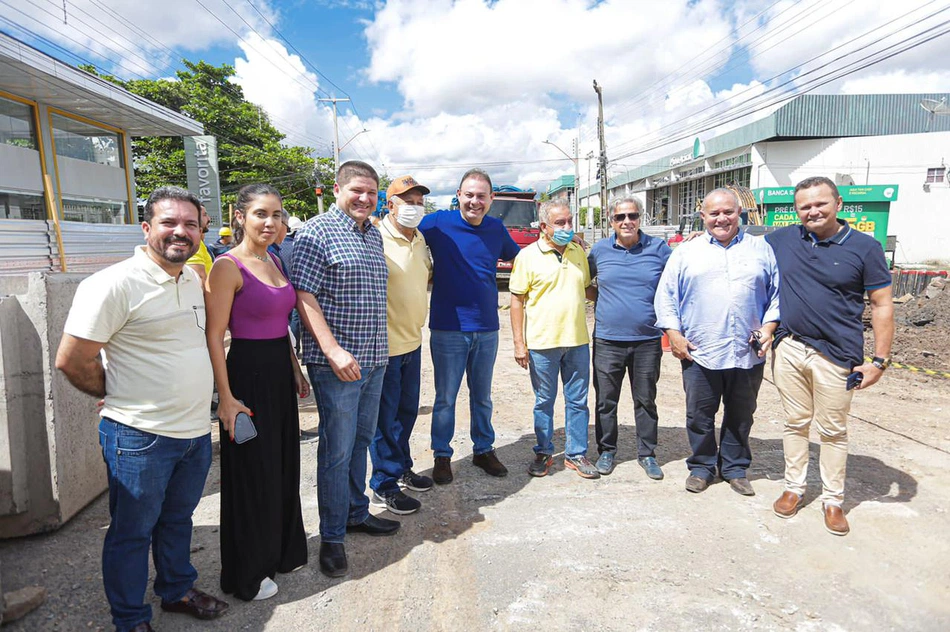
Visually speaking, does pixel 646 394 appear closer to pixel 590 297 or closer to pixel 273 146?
pixel 590 297

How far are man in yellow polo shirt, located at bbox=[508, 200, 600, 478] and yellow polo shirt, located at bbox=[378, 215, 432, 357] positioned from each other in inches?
31.3

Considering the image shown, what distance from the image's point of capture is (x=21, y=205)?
11656 millimetres

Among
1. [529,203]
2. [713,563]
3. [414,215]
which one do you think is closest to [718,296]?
[713,563]

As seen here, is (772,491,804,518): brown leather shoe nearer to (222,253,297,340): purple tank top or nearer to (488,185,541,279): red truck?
(222,253,297,340): purple tank top

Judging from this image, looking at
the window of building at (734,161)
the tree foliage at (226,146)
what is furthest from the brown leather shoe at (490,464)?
the window of building at (734,161)

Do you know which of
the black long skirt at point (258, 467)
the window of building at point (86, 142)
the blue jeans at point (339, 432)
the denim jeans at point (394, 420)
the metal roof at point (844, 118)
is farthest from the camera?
the metal roof at point (844, 118)

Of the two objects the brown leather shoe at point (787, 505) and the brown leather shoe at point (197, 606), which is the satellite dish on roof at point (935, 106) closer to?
the brown leather shoe at point (787, 505)

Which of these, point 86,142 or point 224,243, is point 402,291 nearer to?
point 224,243

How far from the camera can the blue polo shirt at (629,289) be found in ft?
13.4

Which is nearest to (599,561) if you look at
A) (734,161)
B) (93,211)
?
(93,211)

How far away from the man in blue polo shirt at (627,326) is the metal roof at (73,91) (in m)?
10.9

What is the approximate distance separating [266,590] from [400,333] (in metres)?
1.57

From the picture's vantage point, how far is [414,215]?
138 inches

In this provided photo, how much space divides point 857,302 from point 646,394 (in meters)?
1.45
